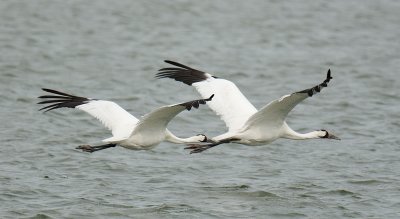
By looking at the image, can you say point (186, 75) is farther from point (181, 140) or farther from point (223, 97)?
point (181, 140)

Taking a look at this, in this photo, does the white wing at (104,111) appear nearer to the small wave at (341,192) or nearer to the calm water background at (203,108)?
the calm water background at (203,108)

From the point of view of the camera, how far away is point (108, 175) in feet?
59.3

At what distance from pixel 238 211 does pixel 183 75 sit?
2.83 metres

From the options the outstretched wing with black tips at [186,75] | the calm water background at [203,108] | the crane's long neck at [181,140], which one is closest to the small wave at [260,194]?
the calm water background at [203,108]

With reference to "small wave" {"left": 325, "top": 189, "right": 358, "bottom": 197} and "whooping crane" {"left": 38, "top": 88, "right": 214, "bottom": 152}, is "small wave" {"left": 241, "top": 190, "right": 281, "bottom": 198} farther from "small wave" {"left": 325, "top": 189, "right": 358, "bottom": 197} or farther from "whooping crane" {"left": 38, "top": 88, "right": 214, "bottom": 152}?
"whooping crane" {"left": 38, "top": 88, "right": 214, "bottom": 152}

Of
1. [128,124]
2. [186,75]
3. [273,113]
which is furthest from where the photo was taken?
[186,75]

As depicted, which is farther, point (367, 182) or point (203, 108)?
point (203, 108)

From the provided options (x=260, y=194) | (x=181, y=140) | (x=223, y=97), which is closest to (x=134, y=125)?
(x=181, y=140)

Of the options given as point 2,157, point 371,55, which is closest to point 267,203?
point 2,157

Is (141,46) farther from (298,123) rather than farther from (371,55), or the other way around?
(298,123)

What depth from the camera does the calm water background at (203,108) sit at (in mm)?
16844

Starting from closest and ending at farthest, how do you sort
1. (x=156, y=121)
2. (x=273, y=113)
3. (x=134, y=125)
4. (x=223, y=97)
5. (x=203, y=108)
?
1. (x=156, y=121)
2. (x=273, y=113)
3. (x=134, y=125)
4. (x=223, y=97)
5. (x=203, y=108)

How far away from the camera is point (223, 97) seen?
57.4 ft

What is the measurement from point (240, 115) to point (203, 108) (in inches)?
270
